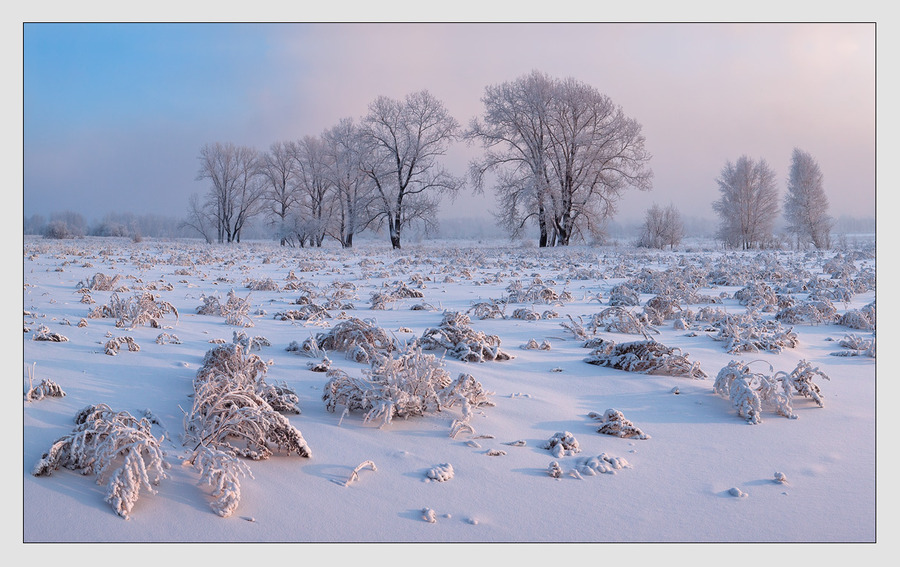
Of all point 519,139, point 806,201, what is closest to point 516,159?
point 519,139

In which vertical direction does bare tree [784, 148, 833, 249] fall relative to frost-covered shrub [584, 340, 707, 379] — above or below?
above

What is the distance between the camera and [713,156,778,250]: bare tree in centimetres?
4572

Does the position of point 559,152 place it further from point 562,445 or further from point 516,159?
point 562,445

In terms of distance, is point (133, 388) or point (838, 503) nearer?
point (838, 503)

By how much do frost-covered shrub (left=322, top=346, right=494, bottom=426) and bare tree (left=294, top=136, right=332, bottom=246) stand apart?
139 feet

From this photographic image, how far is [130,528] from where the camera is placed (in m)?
2.26

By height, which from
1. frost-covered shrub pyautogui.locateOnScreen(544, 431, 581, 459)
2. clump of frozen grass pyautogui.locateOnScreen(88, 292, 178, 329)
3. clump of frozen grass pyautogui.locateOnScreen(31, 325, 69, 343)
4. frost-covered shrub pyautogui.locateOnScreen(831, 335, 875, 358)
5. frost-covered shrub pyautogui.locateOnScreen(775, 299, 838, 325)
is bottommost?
frost-covered shrub pyautogui.locateOnScreen(544, 431, 581, 459)

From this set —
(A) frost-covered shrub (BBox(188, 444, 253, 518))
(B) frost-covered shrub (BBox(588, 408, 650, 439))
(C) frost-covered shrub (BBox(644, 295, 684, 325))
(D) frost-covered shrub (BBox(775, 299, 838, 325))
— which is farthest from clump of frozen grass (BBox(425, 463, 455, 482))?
(D) frost-covered shrub (BBox(775, 299, 838, 325))

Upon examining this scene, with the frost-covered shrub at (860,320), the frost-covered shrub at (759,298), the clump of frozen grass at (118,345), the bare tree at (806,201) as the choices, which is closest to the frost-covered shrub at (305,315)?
the clump of frozen grass at (118,345)

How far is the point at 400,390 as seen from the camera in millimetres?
3324

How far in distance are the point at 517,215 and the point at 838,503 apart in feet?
94.4

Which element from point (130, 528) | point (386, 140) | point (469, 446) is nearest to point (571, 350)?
point (469, 446)

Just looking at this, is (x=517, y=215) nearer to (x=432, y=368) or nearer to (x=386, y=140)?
(x=386, y=140)

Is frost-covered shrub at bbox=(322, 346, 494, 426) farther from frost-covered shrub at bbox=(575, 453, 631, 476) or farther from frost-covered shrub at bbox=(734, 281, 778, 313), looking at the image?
frost-covered shrub at bbox=(734, 281, 778, 313)
